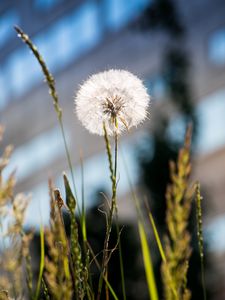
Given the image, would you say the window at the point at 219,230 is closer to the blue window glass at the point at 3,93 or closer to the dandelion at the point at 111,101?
the blue window glass at the point at 3,93

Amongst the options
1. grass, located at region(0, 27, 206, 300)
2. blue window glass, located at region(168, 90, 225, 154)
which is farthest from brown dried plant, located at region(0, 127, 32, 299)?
blue window glass, located at region(168, 90, 225, 154)

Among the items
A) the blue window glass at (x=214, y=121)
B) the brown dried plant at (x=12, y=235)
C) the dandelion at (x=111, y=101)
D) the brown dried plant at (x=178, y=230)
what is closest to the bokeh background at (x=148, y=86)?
the blue window glass at (x=214, y=121)

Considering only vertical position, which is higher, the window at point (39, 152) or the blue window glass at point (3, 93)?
the blue window glass at point (3, 93)

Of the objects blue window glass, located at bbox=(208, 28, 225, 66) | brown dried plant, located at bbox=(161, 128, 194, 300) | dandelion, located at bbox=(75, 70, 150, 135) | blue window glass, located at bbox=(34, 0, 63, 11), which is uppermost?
blue window glass, located at bbox=(34, 0, 63, 11)

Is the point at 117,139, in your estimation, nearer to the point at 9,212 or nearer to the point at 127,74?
the point at 9,212

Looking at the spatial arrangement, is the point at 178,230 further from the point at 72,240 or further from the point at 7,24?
the point at 7,24

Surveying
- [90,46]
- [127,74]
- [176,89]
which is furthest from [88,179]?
[127,74]

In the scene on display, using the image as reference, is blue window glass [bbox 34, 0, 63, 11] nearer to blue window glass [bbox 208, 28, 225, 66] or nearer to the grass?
blue window glass [bbox 208, 28, 225, 66]
